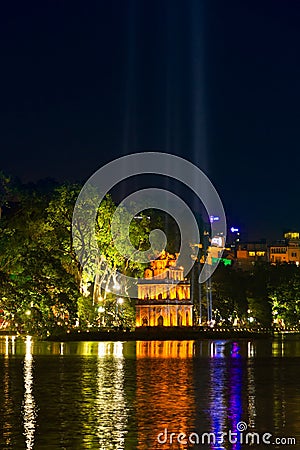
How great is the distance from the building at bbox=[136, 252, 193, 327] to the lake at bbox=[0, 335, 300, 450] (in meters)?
60.2

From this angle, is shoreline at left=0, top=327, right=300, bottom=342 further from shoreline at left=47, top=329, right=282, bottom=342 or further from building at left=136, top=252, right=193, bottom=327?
building at left=136, top=252, right=193, bottom=327

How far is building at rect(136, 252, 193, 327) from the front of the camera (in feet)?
317

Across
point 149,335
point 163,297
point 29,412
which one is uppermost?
point 163,297

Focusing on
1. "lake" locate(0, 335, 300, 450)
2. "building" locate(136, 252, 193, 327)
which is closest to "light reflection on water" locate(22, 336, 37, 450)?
"lake" locate(0, 335, 300, 450)

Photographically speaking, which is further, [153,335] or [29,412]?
[153,335]

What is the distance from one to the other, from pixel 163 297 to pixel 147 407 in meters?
77.7

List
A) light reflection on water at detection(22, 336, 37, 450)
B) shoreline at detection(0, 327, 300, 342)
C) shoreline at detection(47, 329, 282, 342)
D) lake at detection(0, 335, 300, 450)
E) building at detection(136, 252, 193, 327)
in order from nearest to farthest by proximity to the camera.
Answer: lake at detection(0, 335, 300, 450), light reflection on water at detection(22, 336, 37, 450), shoreline at detection(0, 327, 300, 342), shoreline at detection(47, 329, 282, 342), building at detection(136, 252, 193, 327)

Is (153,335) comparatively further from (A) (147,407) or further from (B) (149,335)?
(A) (147,407)

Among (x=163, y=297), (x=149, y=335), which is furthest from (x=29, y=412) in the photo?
(x=163, y=297)

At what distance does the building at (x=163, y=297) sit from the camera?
9650cm

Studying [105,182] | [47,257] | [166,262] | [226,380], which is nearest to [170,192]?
[166,262]

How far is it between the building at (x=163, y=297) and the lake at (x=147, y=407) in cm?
6020

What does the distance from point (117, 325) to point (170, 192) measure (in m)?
17.1

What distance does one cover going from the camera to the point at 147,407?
2125 cm
